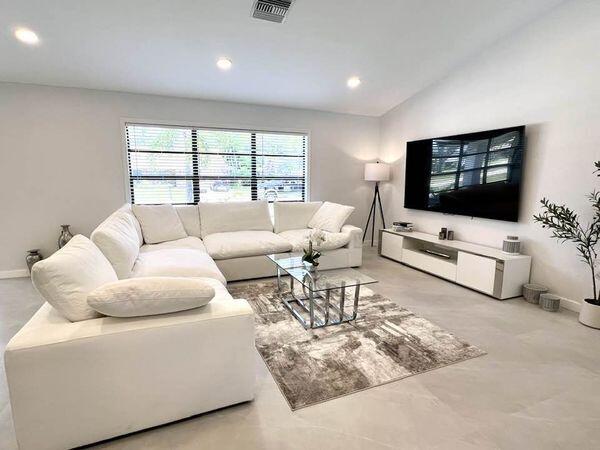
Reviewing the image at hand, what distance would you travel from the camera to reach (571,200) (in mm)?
2939

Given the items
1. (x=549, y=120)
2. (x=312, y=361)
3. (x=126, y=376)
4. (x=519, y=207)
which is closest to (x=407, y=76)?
(x=549, y=120)

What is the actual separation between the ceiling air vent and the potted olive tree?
2.92m

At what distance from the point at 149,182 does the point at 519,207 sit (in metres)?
4.60

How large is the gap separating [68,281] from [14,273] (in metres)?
3.50

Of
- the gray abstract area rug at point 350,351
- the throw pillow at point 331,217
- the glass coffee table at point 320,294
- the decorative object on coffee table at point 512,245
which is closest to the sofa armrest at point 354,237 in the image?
the throw pillow at point 331,217

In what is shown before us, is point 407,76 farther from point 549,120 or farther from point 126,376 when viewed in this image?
point 126,376

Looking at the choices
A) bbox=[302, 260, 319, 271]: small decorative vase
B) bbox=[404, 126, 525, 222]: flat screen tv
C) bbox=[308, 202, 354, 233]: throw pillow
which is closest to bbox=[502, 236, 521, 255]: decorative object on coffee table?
bbox=[404, 126, 525, 222]: flat screen tv

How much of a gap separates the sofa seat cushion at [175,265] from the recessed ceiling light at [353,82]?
292cm

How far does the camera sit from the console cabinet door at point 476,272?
324cm

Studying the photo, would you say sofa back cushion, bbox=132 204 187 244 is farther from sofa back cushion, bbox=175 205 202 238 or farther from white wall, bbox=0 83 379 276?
white wall, bbox=0 83 379 276

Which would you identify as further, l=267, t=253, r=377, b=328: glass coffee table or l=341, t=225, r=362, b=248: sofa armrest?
l=341, t=225, r=362, b=248: sofa armrest

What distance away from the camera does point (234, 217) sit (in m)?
4.29

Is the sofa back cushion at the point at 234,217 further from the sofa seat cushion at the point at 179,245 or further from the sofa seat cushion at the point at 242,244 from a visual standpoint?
the sofa seat cushion at the point at 179,245

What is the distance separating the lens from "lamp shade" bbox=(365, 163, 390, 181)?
5.11m
